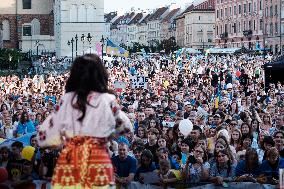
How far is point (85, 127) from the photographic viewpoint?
705 cm

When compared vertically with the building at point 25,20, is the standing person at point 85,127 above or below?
below

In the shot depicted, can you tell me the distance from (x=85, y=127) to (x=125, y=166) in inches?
138

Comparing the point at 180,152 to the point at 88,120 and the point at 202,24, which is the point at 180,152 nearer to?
the point at 88,120

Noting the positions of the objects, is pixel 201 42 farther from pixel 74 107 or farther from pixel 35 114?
pixel 74 107

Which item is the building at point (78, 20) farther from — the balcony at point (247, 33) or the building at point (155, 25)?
the building at point (155, 25)

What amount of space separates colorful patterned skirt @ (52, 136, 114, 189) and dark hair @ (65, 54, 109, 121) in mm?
254

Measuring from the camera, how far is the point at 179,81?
39938mm

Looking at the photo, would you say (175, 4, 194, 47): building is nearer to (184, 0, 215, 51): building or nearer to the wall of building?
(184, 0, 215, 51): building

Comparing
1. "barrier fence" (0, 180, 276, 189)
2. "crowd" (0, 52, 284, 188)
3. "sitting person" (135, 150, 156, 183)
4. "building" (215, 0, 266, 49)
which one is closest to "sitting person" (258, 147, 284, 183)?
"crowd" (0, 52, 284, 188)

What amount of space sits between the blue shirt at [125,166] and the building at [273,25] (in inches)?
3714

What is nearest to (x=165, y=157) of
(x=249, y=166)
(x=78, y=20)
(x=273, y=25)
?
(x=249, y=166)

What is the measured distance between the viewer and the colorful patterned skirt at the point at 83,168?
695 cm

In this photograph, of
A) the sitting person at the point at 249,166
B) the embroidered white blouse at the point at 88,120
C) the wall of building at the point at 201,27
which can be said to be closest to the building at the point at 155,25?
the wall of building at the point at 201,27

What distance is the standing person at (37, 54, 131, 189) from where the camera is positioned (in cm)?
697
